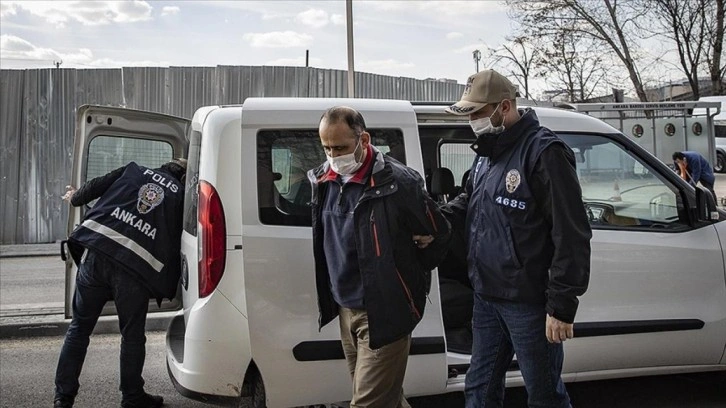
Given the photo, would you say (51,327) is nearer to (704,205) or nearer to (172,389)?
(172,389)

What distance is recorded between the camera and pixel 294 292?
3154 mm

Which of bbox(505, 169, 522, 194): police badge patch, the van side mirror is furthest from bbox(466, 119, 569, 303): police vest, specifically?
the van side mirror

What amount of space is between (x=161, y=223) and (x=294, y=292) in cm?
116

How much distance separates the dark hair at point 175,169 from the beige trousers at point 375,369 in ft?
6.28

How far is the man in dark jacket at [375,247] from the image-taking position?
262 centimetres

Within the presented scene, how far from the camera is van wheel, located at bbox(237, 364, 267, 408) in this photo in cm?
323

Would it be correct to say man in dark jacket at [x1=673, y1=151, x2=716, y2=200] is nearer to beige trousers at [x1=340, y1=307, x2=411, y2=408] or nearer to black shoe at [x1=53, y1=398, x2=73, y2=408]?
beige trousers at [x1=340, y1=307, x2=411, y2=408]

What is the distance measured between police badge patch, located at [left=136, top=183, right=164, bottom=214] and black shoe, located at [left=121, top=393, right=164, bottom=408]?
118 cm

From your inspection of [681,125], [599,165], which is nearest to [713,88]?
[681,125]

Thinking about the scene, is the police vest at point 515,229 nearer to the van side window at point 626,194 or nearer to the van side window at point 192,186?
the van side window at point 626,194

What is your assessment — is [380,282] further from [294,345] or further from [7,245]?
[7,245]

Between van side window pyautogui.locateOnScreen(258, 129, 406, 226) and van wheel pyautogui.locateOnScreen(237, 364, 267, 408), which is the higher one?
van side window pyautogui.locateOnScreen(258, 129, 406, 226)

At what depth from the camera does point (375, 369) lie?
2.64 meters

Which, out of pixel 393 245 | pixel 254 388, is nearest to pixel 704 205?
pixel 393 245
